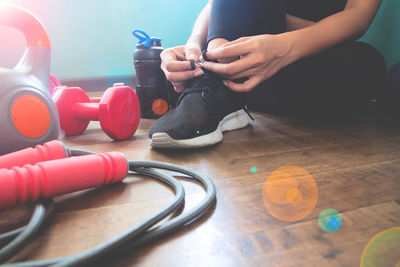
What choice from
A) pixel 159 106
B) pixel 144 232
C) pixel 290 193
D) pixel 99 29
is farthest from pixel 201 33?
pixel 99 29

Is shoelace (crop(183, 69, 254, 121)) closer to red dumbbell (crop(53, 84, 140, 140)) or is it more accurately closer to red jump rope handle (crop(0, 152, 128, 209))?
red dumbbell (crop(53, 84, 140, 140))

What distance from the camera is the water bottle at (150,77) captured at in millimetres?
1165

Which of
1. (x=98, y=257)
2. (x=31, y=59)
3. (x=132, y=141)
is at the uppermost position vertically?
(x=31, y=59)

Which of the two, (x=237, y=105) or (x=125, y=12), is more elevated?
(x=125, y=12)

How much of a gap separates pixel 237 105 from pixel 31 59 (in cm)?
64

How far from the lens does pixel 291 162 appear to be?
0.66 meters

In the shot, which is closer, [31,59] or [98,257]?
[98,257]

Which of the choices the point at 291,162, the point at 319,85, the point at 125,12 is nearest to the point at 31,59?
the point at 291,162

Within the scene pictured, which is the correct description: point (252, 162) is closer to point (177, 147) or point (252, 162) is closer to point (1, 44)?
point (177, 147)

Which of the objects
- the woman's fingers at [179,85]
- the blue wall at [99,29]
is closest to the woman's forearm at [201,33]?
the woman's fingers at [179,85]

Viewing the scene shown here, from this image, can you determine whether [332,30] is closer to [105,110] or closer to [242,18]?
[242,18]

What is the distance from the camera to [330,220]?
422mm

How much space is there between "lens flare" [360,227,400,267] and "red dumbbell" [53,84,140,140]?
0.70 metres

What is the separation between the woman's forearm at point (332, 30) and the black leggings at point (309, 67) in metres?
0.09
